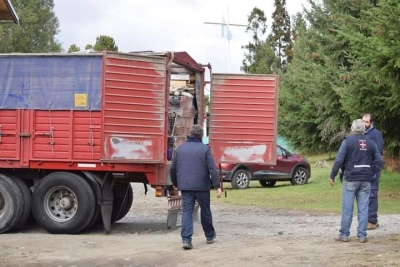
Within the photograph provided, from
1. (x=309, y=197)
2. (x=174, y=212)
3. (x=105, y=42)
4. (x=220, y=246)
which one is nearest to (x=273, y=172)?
(x=309, y=197)

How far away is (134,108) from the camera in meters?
12.3

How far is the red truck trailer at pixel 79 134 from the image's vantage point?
12281mm

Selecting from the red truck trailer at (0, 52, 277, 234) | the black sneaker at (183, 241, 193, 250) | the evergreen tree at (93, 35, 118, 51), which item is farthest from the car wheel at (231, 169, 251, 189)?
the evergreen tree at (93, 35, 118, 51)

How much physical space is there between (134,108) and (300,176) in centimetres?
1556

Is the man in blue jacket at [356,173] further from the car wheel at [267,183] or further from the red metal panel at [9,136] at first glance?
the car wheel at [267,183]

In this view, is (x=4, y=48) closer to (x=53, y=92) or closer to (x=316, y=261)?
(x=53, y=92)

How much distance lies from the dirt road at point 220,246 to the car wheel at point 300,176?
1169 centimetres

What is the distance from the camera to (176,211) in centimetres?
1311

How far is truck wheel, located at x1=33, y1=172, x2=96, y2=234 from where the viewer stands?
1252 centimetres

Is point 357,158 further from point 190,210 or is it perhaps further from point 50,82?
point 50,82

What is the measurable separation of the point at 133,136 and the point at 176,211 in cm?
172

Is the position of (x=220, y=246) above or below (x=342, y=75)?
below

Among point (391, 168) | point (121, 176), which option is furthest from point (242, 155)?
point (391, 168)

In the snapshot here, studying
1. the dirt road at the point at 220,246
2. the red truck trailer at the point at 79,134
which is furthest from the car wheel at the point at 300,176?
the red truck trailer at the point at 79,134
